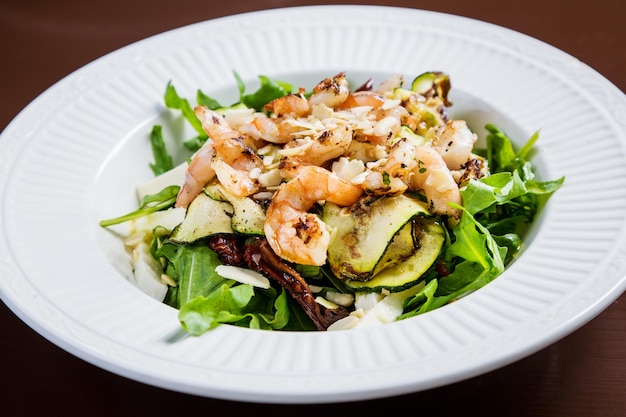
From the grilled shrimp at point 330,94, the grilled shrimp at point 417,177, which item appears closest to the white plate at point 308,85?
the grilled shrimp at point 417,177

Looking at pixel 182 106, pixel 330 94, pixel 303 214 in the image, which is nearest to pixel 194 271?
pixel 303 214

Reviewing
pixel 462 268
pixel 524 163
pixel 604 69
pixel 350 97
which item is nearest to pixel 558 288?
pixel 462 268

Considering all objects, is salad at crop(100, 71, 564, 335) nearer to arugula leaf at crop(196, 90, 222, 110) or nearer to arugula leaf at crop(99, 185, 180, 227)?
arugula leaf at crop(99, 185, 180, 227)

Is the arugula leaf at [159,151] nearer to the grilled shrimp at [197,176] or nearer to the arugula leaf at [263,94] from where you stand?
the arugula leaf at [263,94]

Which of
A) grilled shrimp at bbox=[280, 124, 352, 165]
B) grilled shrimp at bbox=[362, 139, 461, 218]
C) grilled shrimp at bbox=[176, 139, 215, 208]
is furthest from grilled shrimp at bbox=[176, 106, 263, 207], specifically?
grilled shrimp at bbox=[362, 139, 461, 218]

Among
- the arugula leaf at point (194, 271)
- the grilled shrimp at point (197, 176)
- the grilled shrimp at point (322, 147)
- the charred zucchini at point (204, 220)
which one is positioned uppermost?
the grilled shrimp at point (322, 147)

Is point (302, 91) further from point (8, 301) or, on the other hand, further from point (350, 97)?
point (8, 301)

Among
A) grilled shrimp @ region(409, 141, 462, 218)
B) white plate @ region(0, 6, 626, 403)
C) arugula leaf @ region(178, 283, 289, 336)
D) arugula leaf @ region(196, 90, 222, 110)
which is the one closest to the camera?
white plate @ region(0, 6, 626, 403)
